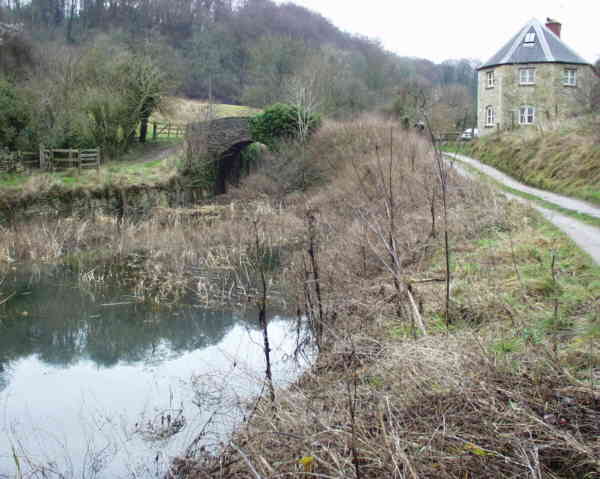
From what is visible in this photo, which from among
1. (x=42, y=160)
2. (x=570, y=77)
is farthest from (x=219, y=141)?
(x=570, y=77)

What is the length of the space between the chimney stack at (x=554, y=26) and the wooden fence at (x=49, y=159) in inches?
1052

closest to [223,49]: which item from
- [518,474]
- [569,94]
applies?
[569,94]

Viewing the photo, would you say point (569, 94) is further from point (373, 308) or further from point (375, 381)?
point (375, 381)

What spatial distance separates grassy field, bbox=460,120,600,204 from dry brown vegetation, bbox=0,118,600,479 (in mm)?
2596

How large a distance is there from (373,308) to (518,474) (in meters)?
4.09

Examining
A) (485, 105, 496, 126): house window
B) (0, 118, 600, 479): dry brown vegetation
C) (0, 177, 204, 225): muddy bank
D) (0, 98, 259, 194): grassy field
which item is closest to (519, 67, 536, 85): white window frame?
(485, 105, 496, 126): house window

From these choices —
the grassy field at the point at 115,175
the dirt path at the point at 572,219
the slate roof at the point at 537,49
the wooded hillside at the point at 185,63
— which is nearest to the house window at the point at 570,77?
the slate roof at the point at 537,49

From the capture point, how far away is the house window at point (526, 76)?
3262 cm

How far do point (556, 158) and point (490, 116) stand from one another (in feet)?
60.4

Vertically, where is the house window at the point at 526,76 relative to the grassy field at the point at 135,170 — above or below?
above

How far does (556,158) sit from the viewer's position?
57.3ft

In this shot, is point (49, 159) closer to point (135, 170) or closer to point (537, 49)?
point (135, 170)

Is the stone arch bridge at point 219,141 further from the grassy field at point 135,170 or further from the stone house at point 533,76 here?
the stone house at point 533,76

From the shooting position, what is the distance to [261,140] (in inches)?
1151
